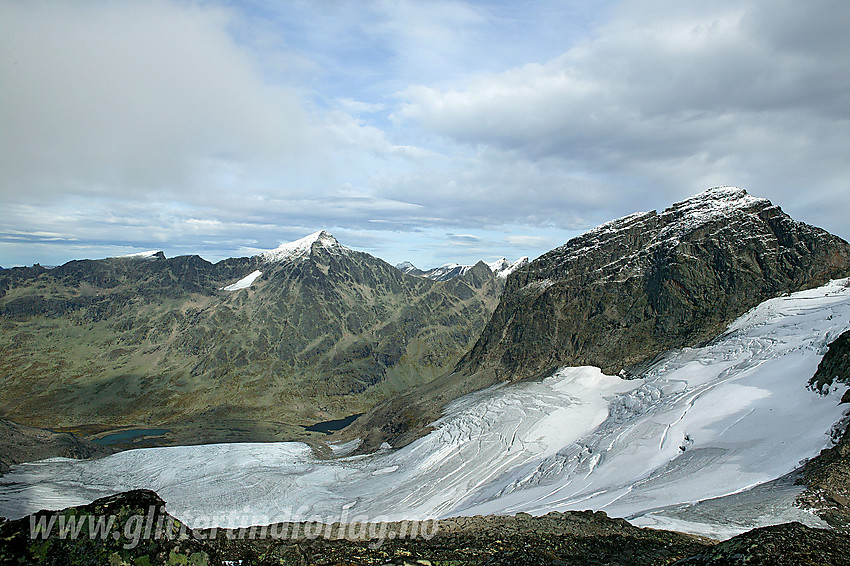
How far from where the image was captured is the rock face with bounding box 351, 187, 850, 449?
9006cm

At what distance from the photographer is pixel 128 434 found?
160125 millimetres

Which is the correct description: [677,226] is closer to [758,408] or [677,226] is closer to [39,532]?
[758,408]

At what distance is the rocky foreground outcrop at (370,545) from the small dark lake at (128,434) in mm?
166063

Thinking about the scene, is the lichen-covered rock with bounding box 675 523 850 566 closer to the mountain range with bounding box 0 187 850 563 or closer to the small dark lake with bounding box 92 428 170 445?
the mountain range with bounding box 0 187 850 563

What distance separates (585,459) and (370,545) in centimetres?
4150

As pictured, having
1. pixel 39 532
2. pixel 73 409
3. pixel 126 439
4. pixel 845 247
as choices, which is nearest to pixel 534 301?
pixel 845 247

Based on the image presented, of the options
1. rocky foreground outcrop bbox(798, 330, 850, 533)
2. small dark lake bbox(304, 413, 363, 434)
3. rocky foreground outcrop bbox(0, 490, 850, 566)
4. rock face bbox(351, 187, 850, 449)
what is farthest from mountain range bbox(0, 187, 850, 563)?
small dark lake bbox(304, 413, 363, 434)

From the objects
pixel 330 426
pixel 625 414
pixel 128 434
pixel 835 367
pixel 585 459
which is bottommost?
pixel 330 426

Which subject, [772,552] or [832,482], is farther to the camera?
[832,482]

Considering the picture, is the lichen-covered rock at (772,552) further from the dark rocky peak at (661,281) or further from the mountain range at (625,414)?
the dark rocky peak at (661,281)

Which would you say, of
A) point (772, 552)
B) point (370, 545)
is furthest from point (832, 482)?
point (370, 545)

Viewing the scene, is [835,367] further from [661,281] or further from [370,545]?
[661,281]

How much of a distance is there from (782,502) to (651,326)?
79810 millimetres

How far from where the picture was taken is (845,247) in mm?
90438
